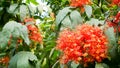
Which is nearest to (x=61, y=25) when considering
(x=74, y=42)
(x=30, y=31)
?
(x=30, y=31)

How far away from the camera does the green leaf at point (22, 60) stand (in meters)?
2.43

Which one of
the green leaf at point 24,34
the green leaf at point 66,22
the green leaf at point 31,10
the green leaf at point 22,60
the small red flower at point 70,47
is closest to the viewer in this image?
the small red flower at point 70,47

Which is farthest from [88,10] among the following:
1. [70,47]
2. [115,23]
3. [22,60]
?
[22,60]

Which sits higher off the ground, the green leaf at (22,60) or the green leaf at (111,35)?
A: the green leaf at (111,35)

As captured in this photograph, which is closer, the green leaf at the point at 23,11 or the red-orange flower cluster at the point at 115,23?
the red-orange flower cluster at the point at 115,23

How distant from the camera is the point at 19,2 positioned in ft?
9.16

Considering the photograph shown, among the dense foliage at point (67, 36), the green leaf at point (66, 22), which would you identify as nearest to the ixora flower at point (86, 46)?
the dense foliage at point (67, 36)

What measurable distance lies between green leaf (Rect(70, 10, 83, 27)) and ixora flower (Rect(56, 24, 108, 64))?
1.20 feet

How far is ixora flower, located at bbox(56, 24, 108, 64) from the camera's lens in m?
1.75

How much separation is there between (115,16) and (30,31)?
2.94ft

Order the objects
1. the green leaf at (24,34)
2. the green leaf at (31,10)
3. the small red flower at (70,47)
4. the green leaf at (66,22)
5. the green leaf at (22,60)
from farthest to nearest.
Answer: the green leaf at (31,10)
the green leaf at (22,60)
the green leaf at (24,34)
the green leaf at (66,22)
the small red flower at (70,47)

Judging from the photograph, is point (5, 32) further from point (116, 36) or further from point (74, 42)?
point (116, 36)

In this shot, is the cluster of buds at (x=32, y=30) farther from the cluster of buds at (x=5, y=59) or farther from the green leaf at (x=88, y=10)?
the green leaf at (x=88, y=10)

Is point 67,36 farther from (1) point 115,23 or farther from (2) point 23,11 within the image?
(2) point 23,11
